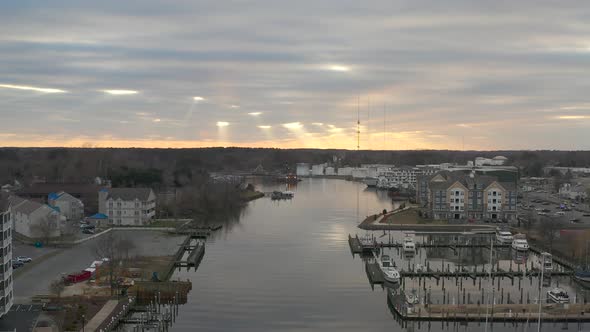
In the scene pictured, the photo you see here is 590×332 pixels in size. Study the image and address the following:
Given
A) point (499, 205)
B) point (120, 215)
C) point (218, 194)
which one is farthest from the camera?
point (218, 194)

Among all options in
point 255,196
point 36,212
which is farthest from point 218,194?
point 36,212

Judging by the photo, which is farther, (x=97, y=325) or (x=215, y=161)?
(x=215, y=161)

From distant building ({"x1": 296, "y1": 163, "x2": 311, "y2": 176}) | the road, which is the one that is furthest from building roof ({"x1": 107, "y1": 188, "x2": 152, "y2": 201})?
distant building ({"x1": 296, "y1": 163, "x2": 311, "y2": 176})

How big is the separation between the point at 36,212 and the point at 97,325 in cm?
1172

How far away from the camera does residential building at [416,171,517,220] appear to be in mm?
26516

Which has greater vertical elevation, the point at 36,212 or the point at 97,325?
the point at 36,212

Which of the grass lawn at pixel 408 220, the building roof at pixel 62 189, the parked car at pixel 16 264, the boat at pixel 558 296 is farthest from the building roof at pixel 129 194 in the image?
the boat at pixel 558 296

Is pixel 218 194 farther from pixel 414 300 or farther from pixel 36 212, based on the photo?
pixel 414 300

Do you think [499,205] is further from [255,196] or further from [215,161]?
[215,161]

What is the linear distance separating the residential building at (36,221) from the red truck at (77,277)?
233 inches

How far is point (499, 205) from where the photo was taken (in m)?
26.6

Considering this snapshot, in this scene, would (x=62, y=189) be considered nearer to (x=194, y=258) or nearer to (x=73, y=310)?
(x=194, y=258)

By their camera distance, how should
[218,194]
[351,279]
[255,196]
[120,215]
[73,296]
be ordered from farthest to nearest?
1. [255,196]
2. [218,194]
3. [120,215]
4. [351,279]
5. [73,296]

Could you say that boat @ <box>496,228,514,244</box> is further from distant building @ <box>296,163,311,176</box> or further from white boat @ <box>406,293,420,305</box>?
distant building @ <box>296,163,311,176</box>
